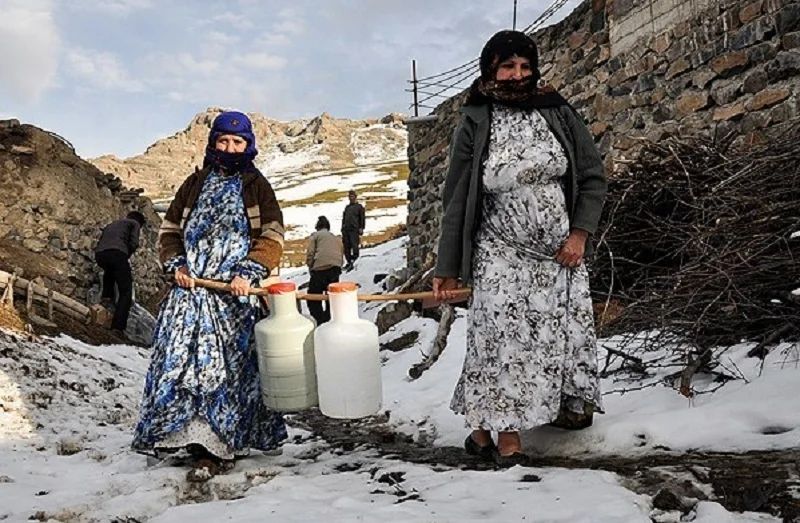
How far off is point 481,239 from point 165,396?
5.15ft

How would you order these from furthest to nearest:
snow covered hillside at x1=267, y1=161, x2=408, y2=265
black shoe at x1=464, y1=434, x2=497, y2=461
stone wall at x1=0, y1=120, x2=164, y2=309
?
snow covered hillside at x1=267, y1=161, x2=408, y2=265
stone wall at x1=0, y1=120, x2=164, y2=309
black shoe at x1=464, y1=434, x2=497, y2=461

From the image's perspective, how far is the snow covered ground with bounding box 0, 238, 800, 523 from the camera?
7.56 ft

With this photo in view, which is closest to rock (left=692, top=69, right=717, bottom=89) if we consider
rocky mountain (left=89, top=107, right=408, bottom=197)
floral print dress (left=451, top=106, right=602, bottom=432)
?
floral print dress (left=451, top=106, right=602, bottom=432)

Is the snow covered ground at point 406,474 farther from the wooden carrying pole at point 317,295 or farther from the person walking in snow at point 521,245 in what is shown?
the wooden carrying pole at point 317,295

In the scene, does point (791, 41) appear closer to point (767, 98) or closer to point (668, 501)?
point (767, 98)

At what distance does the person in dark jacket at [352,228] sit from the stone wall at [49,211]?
4.92 metres

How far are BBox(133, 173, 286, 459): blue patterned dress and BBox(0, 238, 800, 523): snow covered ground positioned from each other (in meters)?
0.15

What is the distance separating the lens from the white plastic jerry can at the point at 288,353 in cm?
310

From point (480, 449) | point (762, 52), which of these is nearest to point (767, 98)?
point (762, 52)

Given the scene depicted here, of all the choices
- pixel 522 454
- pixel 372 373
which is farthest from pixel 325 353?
pixel 522 454

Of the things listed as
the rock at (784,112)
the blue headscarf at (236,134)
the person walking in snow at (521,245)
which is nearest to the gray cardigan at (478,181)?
the person walking in snow at (521,245)

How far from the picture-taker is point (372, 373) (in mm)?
3006

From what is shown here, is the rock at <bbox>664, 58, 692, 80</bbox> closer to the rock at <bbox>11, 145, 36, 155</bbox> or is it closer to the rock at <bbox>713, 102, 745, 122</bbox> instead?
the rock at <bbox>713, 102, 745, 122</bbox>

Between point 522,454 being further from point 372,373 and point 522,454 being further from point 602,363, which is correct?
point 602,363
